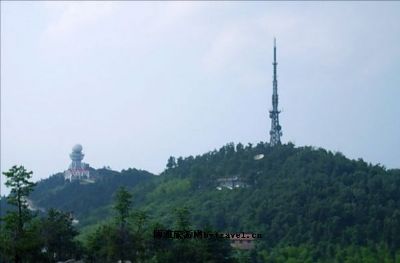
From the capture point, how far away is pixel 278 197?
56188 millimetres

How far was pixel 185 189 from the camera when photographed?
69.5 metres

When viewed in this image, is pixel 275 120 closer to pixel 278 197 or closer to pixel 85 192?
pixel 278 197

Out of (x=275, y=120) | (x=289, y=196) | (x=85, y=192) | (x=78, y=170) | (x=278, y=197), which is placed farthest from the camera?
(x=78, y=170)

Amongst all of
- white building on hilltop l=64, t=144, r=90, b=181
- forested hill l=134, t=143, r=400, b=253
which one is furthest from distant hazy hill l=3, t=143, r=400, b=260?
white building on hilltop l=64, t=144, r=90, b=181

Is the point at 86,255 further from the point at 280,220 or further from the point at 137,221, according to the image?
the point at 280,220

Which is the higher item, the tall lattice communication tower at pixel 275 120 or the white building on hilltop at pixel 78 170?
the tall lattice communication tower at pixel 275 120

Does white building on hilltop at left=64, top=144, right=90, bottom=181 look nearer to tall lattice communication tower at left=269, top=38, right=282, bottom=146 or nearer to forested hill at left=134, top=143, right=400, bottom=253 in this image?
forested hill at left=134, top=143, right=400, bottom=253

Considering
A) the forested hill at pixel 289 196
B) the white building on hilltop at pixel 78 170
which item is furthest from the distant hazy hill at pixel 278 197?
the white building on hilltop at pixel 78 170

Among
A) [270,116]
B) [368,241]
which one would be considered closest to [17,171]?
[368,241]

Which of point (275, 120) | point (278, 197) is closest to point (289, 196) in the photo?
point (278, 197)

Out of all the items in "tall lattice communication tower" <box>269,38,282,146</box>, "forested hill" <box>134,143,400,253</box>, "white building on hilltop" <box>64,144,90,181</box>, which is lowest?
"forested hill" <box>134,143,400,253</box>

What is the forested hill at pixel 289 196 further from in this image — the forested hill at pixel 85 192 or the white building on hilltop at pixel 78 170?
the white building on hilltop at pixel 78 170

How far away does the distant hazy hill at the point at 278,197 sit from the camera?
4713cm

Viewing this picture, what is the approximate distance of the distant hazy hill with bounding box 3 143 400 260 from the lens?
4713 centimetres
